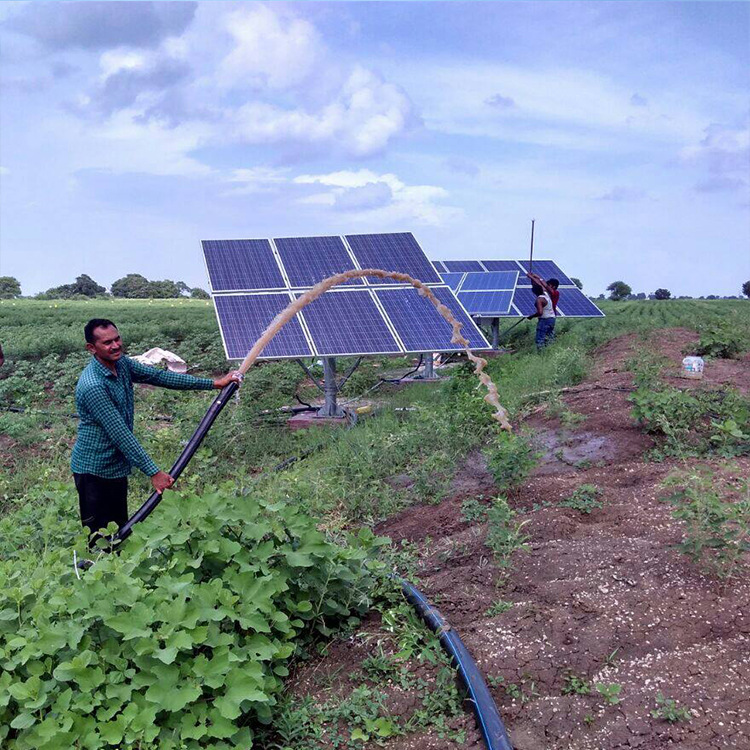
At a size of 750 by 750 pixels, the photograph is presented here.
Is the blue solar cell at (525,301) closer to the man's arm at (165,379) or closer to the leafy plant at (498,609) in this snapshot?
the man's arm at (165,379)

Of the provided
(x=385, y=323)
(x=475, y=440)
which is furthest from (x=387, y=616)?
(x=385, y=323)

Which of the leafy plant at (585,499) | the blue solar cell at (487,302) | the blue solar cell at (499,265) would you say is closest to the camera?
the leafy plant at (585,499)

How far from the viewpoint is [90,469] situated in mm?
5195

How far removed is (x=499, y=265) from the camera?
21.3 metres

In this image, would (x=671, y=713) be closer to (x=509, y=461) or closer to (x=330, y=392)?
(x=509, y=461)

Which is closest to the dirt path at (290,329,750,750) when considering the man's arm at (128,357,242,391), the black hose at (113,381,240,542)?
the black hose at (113,381,240,542)

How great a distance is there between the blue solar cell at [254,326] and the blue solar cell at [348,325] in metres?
0.22

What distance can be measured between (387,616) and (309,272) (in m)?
6.85

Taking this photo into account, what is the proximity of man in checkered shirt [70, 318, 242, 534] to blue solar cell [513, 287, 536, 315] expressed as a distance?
39.5 ft

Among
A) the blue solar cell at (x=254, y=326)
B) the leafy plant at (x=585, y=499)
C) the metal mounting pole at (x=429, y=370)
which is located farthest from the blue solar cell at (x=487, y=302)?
the leafy plant at (x=585, y=499)

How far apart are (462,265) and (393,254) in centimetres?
1008

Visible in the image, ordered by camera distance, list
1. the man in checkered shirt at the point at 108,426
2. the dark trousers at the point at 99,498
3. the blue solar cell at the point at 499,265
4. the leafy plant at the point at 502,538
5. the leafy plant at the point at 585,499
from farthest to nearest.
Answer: the blue solar cell at the point at 499,265
the leafy plant at the point at 585,499
the dark trousers at the point at 99,498
the man in checkered shirt at the point at 108,426
the leafy plant at the point at 502,538

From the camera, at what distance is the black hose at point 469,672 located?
3.30m

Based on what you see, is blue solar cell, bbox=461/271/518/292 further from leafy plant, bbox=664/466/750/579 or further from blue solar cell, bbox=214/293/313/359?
leafy plant, bbox=664/466/750/579
